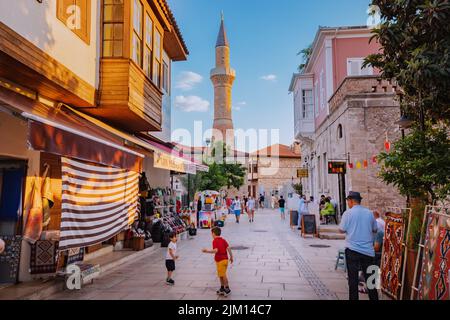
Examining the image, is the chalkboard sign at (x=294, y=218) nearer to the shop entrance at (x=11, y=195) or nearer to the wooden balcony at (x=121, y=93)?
the wooden balcony at (x=121, y=93)

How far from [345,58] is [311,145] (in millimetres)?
7970

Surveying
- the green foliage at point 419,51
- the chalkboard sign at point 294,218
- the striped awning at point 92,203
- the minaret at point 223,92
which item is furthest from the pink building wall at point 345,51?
the minaret at point 223,92

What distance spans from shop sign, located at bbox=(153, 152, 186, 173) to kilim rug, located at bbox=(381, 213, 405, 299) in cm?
603

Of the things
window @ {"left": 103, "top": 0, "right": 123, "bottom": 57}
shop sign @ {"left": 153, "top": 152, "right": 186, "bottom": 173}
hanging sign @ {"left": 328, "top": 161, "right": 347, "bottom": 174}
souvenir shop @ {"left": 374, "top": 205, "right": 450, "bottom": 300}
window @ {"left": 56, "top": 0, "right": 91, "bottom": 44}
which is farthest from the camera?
hanging sign @ {"left": 328, "top": 161, "right": 347, "bottom": 174}

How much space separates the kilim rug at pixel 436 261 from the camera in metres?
4.80

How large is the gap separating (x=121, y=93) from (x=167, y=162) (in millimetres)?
2845

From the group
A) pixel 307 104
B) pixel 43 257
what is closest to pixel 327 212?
pixel 307 104

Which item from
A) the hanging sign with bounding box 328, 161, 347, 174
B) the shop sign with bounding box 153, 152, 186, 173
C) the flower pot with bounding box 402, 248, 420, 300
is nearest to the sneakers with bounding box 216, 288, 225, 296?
the flower pot with bounding box 402, 248, 420, 300

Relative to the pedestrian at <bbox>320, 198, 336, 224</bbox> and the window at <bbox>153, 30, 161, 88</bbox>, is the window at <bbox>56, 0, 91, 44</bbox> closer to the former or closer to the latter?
the window at <bbox>153, 30, 161, 88</bbox>

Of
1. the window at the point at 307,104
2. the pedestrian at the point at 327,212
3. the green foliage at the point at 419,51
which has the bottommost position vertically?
the pedestrian at the point at 327,212

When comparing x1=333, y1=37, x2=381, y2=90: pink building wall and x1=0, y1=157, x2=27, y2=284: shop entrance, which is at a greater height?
x1=333, y1=37, x2=381, y2=90: pink building wall

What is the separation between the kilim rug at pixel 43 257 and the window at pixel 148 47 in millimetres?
5486

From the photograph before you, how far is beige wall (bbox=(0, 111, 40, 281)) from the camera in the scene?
671 cm

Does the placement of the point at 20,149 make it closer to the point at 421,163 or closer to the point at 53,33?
the point at 53,33
